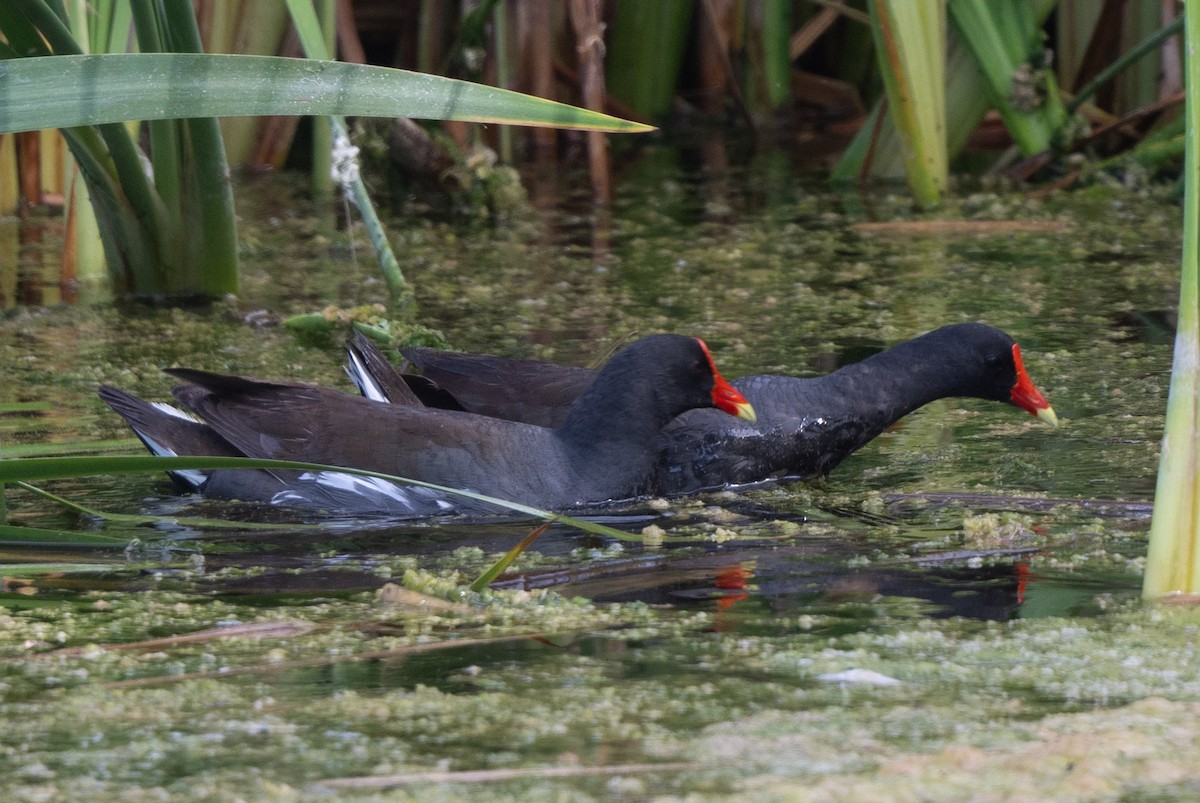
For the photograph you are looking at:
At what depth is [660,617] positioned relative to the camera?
8.05 feet

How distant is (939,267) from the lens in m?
5.52

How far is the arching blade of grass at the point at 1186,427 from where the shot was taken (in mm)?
2189

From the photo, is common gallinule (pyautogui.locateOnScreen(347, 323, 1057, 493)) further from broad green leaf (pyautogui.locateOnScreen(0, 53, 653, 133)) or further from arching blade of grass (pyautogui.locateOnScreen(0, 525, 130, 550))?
broad green leaf (pyautogui.locateOnScreen(0, 53, 653, 133))

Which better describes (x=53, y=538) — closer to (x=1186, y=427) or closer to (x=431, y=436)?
(x=431, y=436)

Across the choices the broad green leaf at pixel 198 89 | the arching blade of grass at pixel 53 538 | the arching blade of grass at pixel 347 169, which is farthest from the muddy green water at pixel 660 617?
the broad green leaf at pixel 198 89

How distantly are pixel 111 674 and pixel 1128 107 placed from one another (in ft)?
19.1

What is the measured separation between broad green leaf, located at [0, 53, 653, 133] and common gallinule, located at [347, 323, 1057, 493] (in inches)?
55.1

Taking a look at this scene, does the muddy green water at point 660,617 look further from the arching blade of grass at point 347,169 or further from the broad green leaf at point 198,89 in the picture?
the broad green leaf at point 198,89

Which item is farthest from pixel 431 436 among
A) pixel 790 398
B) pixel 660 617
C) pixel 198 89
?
pixel 198 89

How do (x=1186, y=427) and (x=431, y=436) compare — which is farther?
(x=431, y=436)

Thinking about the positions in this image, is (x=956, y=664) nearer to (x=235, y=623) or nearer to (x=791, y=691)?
(x=791, y=691)

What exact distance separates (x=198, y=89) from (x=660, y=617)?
37.9 inches

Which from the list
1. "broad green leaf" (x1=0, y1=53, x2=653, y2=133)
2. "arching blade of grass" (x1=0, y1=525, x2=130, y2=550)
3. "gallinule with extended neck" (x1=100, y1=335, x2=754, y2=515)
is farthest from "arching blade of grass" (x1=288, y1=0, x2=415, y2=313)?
"arching blade of grass" (x1=0, y1=525, x2=130, y2=550)

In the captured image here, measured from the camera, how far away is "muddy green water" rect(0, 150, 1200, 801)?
1799mm
